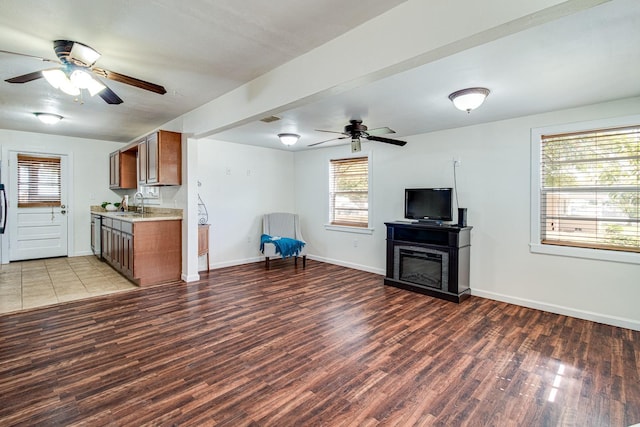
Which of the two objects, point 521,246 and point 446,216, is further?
point 446,216

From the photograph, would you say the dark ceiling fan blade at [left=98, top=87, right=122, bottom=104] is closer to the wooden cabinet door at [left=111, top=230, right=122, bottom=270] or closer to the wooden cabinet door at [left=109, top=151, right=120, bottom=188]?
the wooden cabinet door at [left=111, top=230, right=122, bottom=270]

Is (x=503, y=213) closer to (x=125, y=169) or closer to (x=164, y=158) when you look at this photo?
(x=164, y=158)

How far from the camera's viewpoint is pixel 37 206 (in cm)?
600

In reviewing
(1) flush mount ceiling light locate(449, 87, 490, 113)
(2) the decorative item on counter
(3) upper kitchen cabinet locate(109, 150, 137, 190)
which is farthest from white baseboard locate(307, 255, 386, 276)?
(2) the decorative item on counter

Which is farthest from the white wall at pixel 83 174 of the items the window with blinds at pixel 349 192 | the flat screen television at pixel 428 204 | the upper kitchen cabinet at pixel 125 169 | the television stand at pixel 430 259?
the flat screen television at pixel 428 204

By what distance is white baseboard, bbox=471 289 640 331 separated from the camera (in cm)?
323

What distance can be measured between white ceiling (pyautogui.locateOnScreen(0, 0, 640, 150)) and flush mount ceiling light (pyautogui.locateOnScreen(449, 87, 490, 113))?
71mm

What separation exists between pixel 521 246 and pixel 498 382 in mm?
2223

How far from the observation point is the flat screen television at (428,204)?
174 inches

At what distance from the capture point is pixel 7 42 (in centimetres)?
238

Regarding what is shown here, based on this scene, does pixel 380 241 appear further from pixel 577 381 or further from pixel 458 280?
pixel 577 381

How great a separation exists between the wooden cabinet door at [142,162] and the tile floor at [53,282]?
1580 mm

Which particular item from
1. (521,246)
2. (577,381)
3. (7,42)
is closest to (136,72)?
(7,42)

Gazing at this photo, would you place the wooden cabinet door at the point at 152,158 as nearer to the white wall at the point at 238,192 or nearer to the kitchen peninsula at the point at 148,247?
the kitchen peninsula at the point at 148,247
